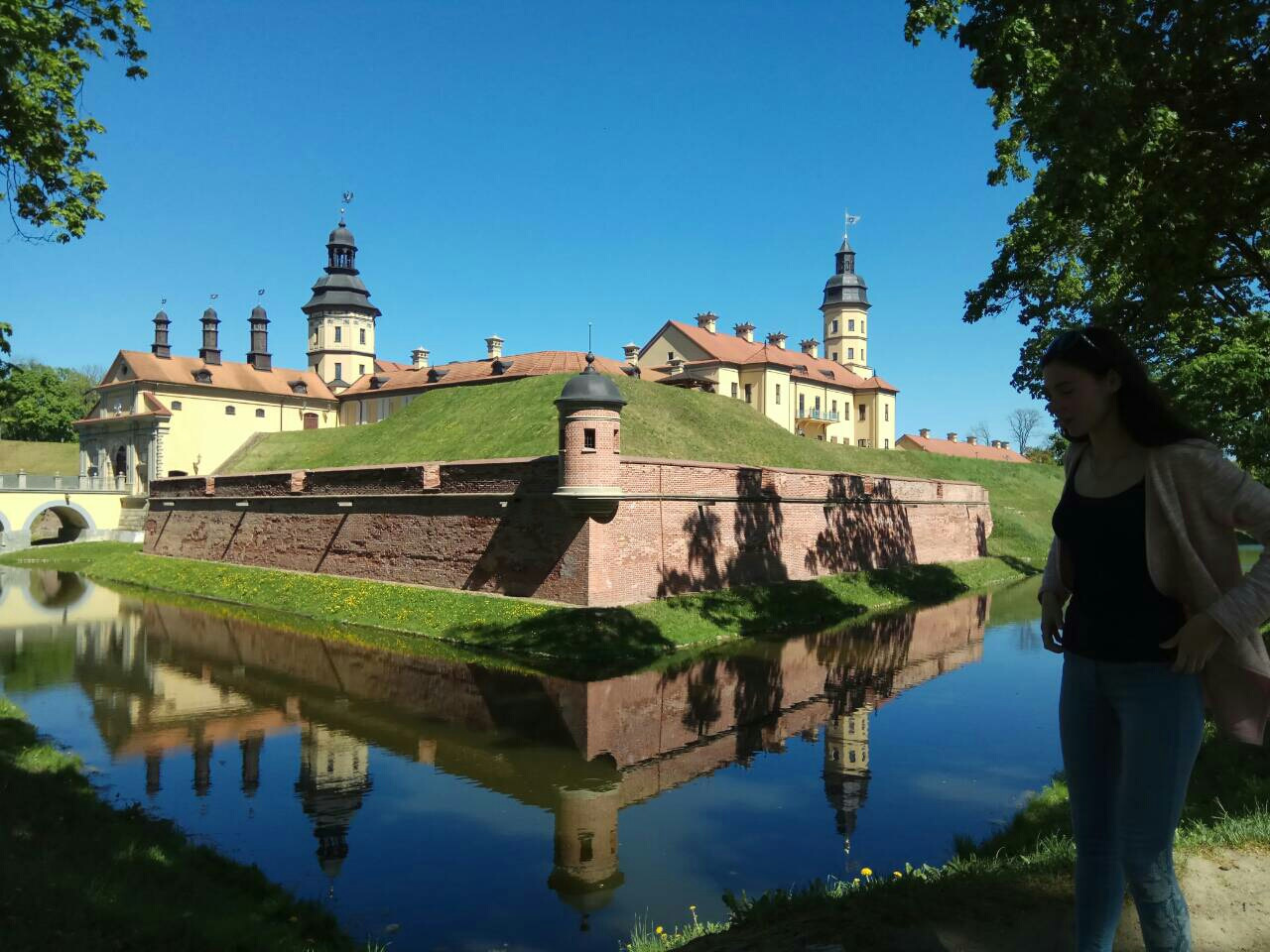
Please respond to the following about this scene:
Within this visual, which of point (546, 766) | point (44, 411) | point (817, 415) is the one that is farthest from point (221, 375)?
point (546, 766)

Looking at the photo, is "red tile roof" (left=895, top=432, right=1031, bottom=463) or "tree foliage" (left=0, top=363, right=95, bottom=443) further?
"red tile roof" (left=895, top=432, right=1031, bottom=463)

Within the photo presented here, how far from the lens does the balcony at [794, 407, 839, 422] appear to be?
58938mm

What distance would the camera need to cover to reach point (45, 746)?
9.65m

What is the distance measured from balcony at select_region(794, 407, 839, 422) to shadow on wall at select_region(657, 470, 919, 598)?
31286mm

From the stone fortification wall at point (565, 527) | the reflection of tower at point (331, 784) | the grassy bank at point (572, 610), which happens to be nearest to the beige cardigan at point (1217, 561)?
the reflection of tower at point (331, 784)

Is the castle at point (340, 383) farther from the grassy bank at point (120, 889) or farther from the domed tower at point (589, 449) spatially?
the grassy bank at point (120, 889)

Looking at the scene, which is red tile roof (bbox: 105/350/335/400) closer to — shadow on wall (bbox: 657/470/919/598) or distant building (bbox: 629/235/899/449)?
distant building (bbox: 629/235/899/449)

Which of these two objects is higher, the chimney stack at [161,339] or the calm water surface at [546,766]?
the chimney stack at [161,339]

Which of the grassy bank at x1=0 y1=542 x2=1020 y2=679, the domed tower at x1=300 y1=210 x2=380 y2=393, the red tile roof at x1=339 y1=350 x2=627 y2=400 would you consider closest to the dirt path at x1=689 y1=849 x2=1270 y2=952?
the grassy bank at x1=0 y1=542 x2=1020 y2=679

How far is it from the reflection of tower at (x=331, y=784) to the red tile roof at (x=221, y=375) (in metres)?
45.1

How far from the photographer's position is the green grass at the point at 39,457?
2248 inches

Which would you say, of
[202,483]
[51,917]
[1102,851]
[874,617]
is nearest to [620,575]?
[874,617]

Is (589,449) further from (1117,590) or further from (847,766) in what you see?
(1117,590)

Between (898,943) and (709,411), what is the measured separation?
29676 mm
